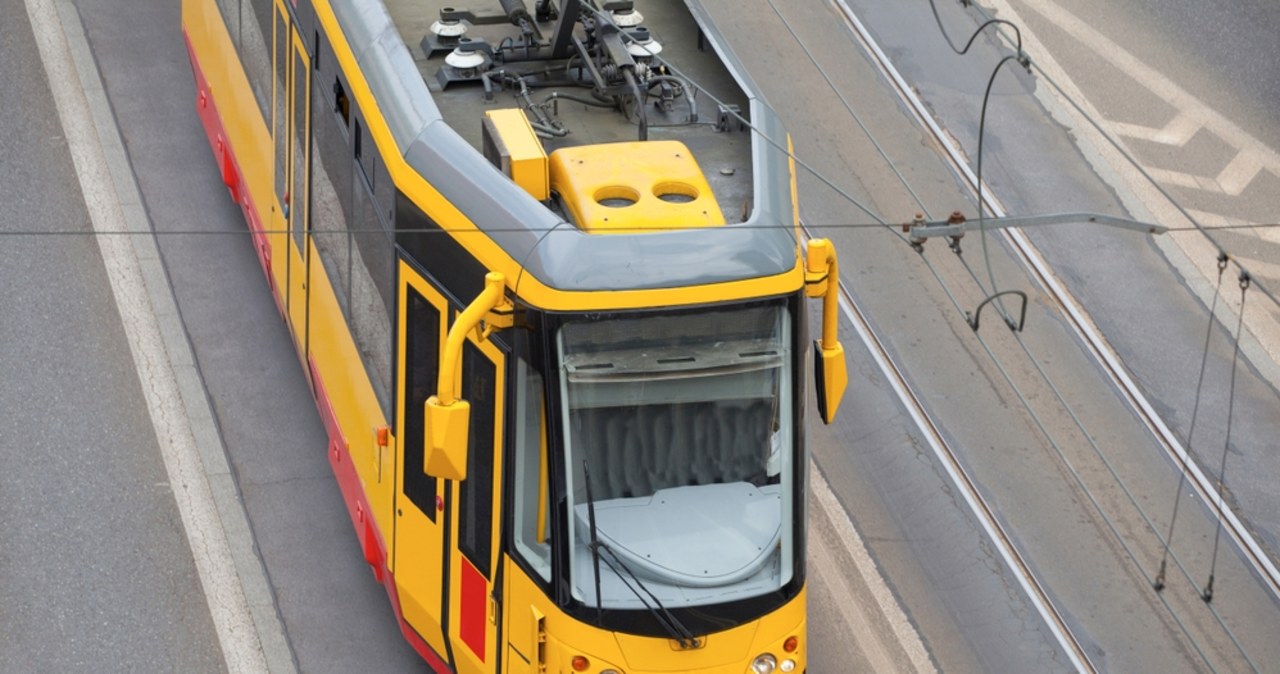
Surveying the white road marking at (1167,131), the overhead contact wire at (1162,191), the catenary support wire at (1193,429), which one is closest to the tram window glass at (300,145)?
the overhead contact wire at (1162,191)

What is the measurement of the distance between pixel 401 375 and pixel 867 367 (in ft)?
15.8

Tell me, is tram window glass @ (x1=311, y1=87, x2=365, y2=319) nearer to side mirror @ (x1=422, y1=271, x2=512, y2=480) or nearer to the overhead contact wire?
side mirror @ (x1=422, y1=271, x2=512, y2=480)

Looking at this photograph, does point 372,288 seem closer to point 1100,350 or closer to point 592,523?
point 592,523

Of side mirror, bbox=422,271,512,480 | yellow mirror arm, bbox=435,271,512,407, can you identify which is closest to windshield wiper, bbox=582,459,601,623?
side mirror, bbox=422,271,512,480

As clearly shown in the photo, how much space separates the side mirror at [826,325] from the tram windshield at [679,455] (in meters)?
0.36

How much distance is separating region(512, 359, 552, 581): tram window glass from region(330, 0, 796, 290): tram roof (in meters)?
0.53

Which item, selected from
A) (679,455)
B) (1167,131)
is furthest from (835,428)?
(1167,131)

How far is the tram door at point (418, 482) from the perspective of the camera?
9.97 meters

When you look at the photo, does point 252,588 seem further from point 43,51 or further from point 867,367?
point 43,51

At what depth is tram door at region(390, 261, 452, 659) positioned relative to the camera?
32.7 ft

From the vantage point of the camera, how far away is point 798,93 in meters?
16.9

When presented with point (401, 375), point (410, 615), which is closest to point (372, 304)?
point (401, 375)

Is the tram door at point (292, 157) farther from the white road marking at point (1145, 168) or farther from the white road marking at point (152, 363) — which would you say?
the white road marking at point (1145, 168)

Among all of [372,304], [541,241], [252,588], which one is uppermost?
[541,241]
